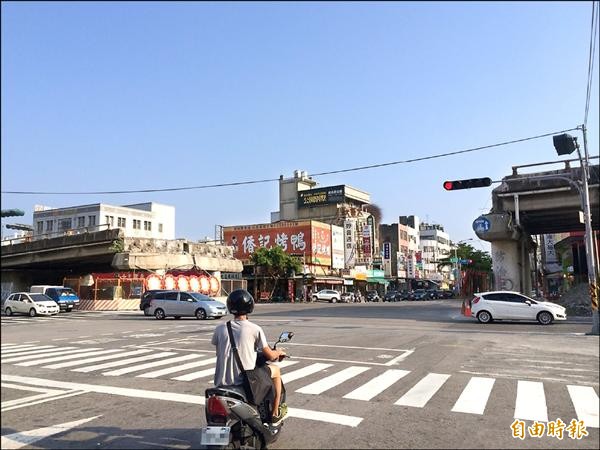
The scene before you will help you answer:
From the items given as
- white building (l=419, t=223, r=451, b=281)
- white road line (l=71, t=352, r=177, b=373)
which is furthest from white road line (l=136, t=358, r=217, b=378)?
white building (l=419, t=223, r=451, b=281)

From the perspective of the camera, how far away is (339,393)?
26.3 feet

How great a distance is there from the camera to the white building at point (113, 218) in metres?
91.9

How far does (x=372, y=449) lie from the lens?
211 inches

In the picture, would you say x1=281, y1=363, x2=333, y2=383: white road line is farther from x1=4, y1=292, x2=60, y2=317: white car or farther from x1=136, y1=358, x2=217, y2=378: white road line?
x1=4, y1=292, x2=60, y2=317: white car

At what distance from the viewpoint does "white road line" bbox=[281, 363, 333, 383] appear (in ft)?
30.8

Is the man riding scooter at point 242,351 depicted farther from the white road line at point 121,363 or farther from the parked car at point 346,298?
the parked car at point 346,298

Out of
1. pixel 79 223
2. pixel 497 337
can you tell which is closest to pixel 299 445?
pixel 497 337

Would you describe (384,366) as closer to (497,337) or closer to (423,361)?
(423,361)

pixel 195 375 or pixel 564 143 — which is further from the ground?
pixel 564 143

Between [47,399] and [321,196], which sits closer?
[47,399]

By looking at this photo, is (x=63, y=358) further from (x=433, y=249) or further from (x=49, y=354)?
(x=433, y=249)

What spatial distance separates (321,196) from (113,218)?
38772mm

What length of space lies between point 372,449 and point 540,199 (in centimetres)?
2608

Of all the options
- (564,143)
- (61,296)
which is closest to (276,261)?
(61,296)
